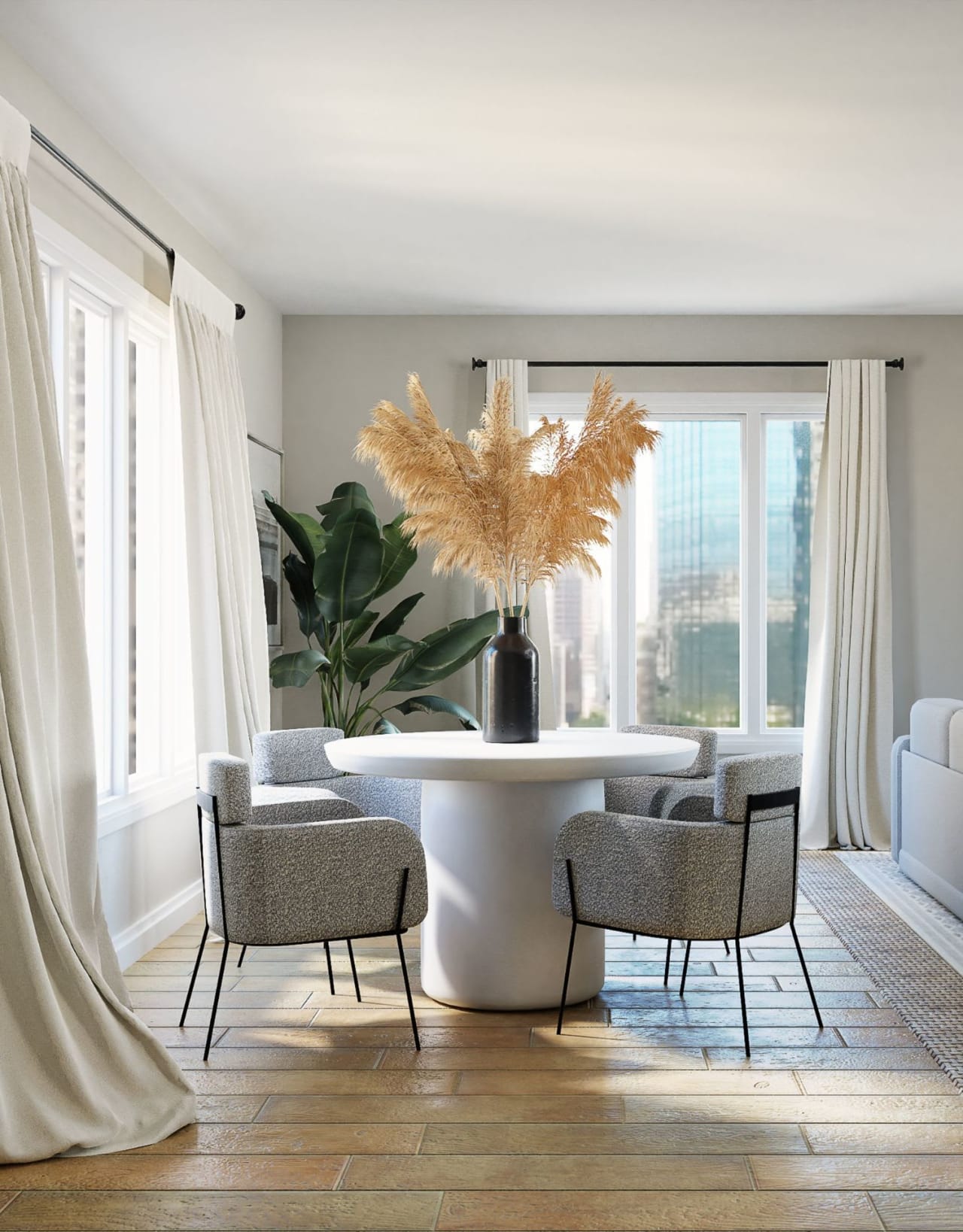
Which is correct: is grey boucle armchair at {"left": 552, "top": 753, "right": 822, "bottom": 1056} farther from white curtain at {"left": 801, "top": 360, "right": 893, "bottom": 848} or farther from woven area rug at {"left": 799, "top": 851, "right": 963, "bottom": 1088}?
white curtain at {"left": 801, "top": 360, "right": 893, "bottom": 848}

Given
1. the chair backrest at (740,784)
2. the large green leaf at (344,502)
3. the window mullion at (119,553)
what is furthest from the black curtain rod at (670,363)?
the chair backrest at (740,784)

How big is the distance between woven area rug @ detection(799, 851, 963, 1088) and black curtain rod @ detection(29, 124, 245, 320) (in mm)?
3277

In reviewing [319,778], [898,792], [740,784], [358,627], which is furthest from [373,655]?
[740,784]

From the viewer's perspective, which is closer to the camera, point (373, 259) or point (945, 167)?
point (945, 167)

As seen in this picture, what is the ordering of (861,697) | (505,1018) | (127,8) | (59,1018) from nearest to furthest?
(59,1018) → (127,8) → (505,1018) → (861,697)

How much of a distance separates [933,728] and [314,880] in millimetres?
2828

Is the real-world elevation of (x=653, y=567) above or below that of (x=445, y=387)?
below

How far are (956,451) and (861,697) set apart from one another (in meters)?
1.37

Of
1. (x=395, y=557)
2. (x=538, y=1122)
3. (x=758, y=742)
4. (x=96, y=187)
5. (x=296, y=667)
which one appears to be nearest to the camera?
(x=538, y=1122)

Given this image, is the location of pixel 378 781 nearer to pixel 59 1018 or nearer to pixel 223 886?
pixel 223 886

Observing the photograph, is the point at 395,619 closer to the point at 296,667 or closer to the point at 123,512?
the point at 296,667

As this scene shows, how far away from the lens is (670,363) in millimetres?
5910

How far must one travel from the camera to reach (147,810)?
3.96 metres

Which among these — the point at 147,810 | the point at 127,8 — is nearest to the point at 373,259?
the point at 127,8
